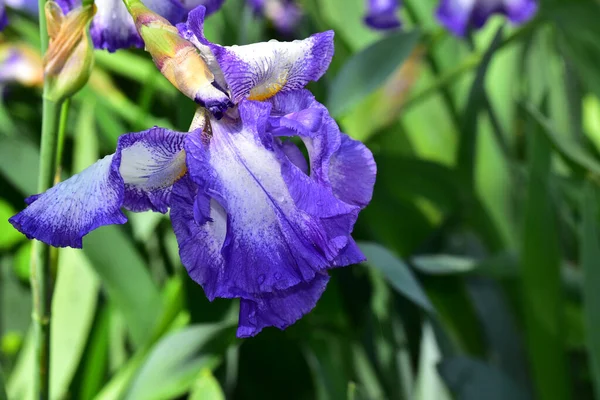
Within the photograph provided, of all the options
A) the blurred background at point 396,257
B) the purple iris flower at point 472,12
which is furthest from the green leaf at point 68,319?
the purple iris flower at point 472,12

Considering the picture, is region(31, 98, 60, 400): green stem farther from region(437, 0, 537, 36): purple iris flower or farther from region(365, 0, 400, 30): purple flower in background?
region(365, 0, 400, 30): purple flower in background

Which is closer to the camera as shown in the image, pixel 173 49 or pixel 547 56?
pixel 173 49

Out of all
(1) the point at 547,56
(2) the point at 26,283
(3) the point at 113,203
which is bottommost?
(1) the point at 547,56

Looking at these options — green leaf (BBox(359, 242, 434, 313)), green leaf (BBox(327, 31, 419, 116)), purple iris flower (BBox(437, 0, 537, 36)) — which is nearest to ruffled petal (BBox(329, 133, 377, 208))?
green leaf (BBox(359, 242, 434, 313))

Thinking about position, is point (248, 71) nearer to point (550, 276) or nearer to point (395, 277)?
point (395, 277)

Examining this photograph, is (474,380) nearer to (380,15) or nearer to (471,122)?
(471,122)

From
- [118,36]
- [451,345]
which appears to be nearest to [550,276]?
[451,345]
